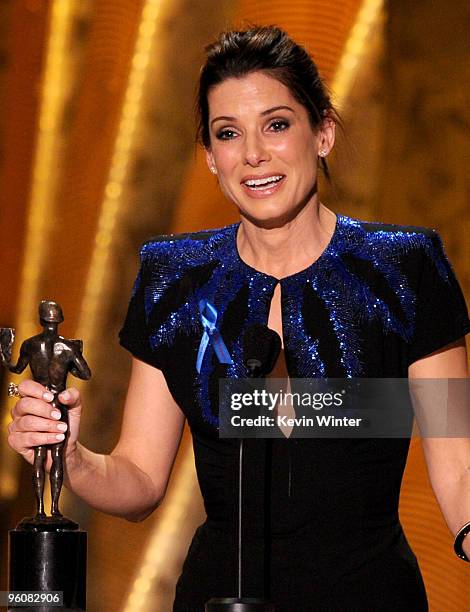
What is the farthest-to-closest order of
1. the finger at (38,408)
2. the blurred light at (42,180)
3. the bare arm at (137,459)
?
1. the blurred light at (42,180)
2. the bare arm at (137,459)
3. the finger at (38,408)

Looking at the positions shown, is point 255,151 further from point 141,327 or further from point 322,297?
point 141,327

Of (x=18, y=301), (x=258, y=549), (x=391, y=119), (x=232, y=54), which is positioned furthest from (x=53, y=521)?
(x=391, y=119)

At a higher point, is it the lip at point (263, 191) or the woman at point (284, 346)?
the lip at point (263, 191)

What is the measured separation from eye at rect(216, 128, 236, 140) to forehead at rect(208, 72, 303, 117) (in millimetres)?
24

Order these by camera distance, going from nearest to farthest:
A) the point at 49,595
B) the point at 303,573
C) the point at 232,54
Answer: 1. the point at 49,595
2. the point at 303,573
3. the point at 232,54

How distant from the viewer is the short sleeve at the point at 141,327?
5.25 ft

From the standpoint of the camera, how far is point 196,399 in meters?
1.53

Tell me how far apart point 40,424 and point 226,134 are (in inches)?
20.8

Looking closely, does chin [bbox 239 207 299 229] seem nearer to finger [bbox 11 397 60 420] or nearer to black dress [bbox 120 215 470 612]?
black dress [bbox 120 215 470 612]

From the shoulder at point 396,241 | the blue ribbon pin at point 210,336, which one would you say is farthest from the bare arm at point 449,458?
the blue ribbon pin at point 210,336

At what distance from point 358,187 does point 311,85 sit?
0.87 metres

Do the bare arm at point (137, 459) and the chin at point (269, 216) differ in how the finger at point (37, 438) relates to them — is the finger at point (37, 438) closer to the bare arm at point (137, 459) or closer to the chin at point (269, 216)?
the bare arm at point (137, 459)

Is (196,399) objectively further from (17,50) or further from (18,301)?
(17,50)

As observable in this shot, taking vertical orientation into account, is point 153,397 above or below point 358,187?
below
